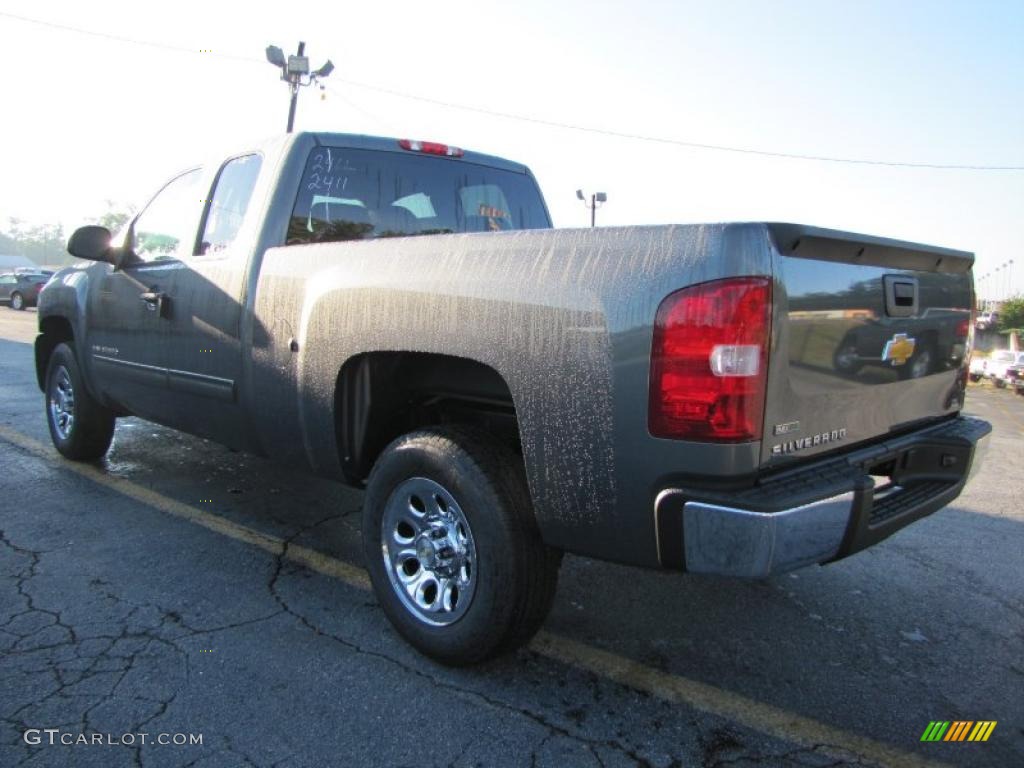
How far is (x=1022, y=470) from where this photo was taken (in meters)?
6.59

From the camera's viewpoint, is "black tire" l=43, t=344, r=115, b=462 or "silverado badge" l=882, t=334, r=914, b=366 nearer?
"silverado badge" l=882, t=334, r=914, b=366

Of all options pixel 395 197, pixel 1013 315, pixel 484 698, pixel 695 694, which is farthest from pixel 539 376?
pixel 1013 315

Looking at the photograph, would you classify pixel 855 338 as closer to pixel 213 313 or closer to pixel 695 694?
pixel 695 694

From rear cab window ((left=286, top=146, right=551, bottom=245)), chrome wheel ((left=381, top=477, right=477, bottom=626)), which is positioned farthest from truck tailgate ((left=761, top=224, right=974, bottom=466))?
rear cab window ((left=286, top=146, right=551, bottom=245))

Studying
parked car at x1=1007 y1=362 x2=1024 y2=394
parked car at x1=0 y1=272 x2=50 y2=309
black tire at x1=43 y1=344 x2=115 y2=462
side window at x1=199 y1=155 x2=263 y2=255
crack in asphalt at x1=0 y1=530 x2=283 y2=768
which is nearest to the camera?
crack in asphalt at x1=0 y1=530 x2=283 y2=768

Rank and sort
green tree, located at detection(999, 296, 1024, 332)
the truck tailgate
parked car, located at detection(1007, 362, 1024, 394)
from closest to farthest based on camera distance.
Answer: the truck tailgate → parked car, located at detection(1007, 362, 1024, 394) → green tree, located at detection(999, 296, 1024, 332)

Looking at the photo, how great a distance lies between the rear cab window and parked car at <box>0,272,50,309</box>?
28566 millimetres

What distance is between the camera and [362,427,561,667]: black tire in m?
2.47

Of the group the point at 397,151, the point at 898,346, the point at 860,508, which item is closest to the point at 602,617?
the point at 860,508

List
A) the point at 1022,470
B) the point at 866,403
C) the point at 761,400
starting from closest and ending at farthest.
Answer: the point at 761,400
the point at 866,403
the point at 1022,470

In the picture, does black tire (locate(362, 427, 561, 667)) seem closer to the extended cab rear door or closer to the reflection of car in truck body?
the reflection of car in truck body

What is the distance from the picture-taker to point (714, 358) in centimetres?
203

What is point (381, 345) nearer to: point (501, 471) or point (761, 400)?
point (501, 471)

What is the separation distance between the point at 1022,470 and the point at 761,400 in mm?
5920
